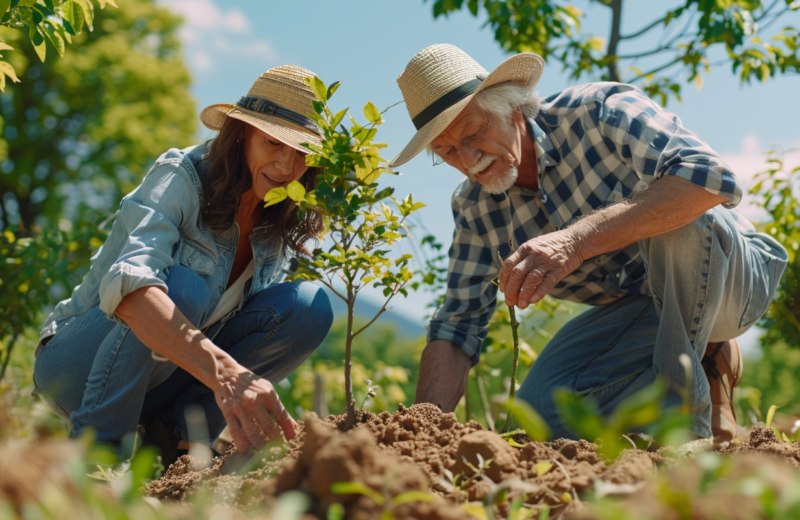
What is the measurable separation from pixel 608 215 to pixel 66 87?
1534cm

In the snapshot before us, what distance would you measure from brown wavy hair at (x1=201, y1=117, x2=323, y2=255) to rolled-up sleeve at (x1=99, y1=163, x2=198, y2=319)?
0.31 feet

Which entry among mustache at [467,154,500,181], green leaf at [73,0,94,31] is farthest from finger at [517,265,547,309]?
green leaf at [73,0,94,31]

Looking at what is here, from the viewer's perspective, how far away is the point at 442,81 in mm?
2312

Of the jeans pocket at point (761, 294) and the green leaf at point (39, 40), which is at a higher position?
the green leaf at point (39, 40)

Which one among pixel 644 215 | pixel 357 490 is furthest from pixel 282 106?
pixel 357 490

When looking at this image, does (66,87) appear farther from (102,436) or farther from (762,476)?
(762,476)

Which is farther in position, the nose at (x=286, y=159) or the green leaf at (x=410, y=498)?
the nose at (x=286, y=159)

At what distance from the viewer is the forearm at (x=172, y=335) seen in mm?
1559

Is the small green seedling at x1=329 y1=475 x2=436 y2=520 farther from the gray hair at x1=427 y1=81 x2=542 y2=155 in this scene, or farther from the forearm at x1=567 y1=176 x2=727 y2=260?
the gray hair at x1=427 y1=81 x2=542 y2=155

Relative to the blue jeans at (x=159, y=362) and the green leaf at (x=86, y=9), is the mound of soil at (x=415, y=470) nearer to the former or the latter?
the blue jeans at (x=159, y=362)

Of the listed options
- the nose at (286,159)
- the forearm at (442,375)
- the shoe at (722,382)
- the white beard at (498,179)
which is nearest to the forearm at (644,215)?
the white beard at (498,179)

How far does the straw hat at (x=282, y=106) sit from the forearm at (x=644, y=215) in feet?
3.02

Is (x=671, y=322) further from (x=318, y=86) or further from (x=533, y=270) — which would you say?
(x=318, y=86)

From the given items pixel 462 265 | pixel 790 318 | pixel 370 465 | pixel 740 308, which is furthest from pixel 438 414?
pixel 790 318
